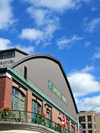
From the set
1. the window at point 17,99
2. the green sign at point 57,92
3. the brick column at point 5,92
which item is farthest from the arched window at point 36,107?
the brick column at point 5,92

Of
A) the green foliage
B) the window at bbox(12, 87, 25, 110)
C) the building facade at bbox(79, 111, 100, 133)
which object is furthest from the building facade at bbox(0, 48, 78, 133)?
the building facade at bbox(79, 111, 100, 133)

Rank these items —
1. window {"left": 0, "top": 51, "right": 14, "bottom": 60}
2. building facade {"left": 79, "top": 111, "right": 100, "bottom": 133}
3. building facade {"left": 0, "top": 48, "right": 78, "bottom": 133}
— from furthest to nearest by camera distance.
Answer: building facade {"left": 79, "top": 111, "right": 100, "bottom": 133} < window {"left": 0, "top": 51, "right": 14, "bottom": 60} < building facade {"left": 0, "top": 48, "right": 78, "bottom": 133}

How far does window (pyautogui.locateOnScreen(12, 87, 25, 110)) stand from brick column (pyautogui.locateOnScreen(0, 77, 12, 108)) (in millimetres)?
1460

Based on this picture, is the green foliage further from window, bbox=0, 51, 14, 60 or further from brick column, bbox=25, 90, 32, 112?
window, bbox=0, 51, 14, 60

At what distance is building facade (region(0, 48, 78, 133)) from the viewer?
25.8 m

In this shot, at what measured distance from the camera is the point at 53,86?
4019 centimetres

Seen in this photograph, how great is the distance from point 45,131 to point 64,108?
20505mm

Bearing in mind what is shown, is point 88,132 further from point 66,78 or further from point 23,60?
point 23,60

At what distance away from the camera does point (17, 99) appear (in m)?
27.6

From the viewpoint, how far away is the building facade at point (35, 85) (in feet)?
84.7

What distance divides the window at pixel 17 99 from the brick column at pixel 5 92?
1.46 metres

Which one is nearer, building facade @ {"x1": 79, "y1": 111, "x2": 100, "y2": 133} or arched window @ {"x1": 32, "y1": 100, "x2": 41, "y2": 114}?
arched window @ {"x1": 32, "y1": 100, "x2": 41, "y2": 114}

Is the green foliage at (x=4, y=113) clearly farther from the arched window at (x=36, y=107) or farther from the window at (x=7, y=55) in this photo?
the window at (x=7, y=55)

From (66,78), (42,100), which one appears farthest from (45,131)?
(66,78)
